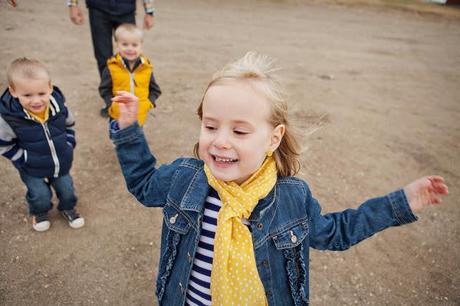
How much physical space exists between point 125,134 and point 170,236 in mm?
543

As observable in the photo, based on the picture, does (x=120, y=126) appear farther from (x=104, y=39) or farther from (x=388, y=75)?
(x=388, y=75)

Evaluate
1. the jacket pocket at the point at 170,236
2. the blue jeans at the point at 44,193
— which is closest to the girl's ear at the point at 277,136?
the jacket pocket at the point at 170,236

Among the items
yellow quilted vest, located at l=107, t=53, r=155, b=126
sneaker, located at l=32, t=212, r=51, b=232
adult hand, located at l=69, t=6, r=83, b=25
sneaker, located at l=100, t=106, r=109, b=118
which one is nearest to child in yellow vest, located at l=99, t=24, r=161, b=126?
yellow quilted vest, located at l=107, t=53, r=155, b=126

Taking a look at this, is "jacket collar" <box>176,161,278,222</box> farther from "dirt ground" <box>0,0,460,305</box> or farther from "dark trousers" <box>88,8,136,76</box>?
"dark trousers" <box>88,8,136,76</box>

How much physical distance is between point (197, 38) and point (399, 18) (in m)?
9.67

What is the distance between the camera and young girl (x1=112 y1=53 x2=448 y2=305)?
1.50m

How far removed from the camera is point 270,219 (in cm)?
166

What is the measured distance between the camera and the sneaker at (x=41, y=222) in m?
3.05

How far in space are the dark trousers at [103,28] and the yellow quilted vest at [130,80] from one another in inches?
34.3

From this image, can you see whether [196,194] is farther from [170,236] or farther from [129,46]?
[129,46]

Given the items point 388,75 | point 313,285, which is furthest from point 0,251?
point 388,75

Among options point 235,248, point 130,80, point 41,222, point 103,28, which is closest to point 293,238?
point 235,248

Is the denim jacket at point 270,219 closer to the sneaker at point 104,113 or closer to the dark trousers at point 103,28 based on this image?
the sneaker at point 104,113

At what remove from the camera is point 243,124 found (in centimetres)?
146
